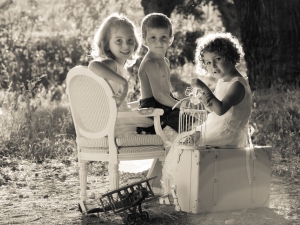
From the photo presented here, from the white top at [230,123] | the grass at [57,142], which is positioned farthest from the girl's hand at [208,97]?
the grass at [57,142]

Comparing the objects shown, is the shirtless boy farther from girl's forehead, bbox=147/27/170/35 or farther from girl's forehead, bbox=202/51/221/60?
girl's forehead, bbox=202/51/221/60

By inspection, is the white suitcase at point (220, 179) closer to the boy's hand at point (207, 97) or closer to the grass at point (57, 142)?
the boy's hand at point (207, 97)

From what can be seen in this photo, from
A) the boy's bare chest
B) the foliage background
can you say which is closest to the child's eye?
the boy's bare chest

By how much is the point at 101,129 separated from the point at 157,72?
2.53 ft

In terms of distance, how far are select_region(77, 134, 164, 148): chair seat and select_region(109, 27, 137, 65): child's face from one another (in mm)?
752

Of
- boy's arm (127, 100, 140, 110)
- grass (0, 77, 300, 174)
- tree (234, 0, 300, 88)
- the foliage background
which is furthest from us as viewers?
tree (234, 0, 300, 88)

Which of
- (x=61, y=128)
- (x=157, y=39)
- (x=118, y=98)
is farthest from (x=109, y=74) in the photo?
(x=61, y=128)

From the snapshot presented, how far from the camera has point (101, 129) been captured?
4.50 m

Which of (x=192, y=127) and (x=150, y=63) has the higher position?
(x=150, y=63)

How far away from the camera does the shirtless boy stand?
4.89m

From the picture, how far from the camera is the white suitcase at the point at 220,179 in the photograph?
4.26 metres

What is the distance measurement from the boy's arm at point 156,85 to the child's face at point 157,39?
0.12m

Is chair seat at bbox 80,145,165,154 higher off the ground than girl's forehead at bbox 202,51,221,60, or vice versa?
girl's forehead at bbox 202,51,221,60

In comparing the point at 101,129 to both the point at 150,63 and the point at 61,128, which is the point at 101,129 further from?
the point at 61,128
